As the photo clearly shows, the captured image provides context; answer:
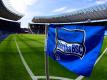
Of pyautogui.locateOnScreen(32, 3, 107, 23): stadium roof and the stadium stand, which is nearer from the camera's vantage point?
pyautogui.locateOnScreen(32, 3, 107, 23): stadium roof

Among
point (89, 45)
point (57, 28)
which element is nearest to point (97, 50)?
point (89, 45)

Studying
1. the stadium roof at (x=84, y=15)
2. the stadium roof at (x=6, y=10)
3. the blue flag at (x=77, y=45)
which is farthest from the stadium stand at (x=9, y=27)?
the blue flag at (x=77, y=45)

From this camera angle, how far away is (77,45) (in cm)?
595

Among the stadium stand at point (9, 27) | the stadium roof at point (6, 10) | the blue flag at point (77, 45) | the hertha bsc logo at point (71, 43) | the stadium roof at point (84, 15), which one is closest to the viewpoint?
the blue flag at point (77, 45)

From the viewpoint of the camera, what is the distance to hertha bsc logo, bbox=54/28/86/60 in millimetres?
5934

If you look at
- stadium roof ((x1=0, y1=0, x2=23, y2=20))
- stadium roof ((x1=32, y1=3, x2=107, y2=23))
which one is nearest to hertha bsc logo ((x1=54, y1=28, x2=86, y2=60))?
stadium roof ((x1=0, y1=0, x2=23, y2=20))

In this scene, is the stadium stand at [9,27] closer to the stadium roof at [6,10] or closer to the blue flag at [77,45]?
the stadium roof at [6,10]

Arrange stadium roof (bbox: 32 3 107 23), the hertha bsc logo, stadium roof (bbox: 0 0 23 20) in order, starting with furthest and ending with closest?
A: stadium roof (bbox: 32 3 107 23) < stadium roof (bbox: 0 0 23 20) < the hertha bsc logo

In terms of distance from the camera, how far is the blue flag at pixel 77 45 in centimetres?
578

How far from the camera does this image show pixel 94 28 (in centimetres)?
584

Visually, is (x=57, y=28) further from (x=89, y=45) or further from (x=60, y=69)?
(x=60, y=69)

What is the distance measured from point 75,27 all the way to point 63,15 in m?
149

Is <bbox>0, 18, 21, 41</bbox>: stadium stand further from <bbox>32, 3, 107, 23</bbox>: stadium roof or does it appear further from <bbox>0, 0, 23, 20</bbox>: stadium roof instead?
<bbox>32, 3, 107, 23</bbox>: stadium roof

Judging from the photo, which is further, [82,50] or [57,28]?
[57,28]
